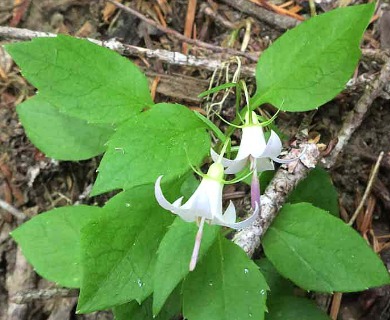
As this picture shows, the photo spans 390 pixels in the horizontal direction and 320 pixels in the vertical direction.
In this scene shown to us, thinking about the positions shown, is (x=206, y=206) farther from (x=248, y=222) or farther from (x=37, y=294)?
(x=37, y=294)

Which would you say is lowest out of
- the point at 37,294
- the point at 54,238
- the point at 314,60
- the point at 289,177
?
the point at 37,294

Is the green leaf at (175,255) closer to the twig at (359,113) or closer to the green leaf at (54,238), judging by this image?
the green leaf at (54,238)

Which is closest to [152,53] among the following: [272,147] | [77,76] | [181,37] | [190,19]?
[181,37]

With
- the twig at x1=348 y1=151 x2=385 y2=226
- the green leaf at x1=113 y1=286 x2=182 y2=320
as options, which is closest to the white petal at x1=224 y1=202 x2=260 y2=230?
the green leaf at x1=113 y1=286 x2=182 y2=320

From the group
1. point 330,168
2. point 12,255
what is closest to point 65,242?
point 12,255

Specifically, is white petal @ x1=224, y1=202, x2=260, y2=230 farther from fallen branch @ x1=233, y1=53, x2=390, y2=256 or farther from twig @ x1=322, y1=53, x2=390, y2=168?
twig @ x1=322, y1=53, x2=390, y2=168

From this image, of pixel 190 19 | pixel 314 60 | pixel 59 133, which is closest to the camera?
pixel 314 60

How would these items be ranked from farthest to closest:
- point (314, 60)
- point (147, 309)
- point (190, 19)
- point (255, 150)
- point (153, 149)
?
point (190, 19) < point (147, 309) < point (314, 60) < point (153, 149) < point (255, 150)

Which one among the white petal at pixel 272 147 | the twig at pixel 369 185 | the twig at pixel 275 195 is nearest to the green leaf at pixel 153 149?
the white petal at pixel 272 147
